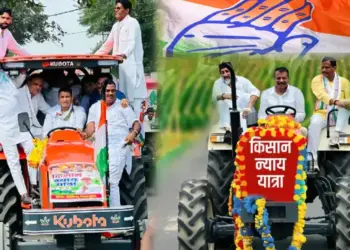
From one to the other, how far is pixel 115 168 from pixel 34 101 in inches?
59.7

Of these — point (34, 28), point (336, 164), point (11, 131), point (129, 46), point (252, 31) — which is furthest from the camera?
point (34, 28)

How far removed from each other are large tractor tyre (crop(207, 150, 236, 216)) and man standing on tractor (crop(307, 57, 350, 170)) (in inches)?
41.0

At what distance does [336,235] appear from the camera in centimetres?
1297

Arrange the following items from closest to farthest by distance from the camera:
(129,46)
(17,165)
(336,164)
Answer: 1. (17,165)
2. (336,164)
3. (129,46)

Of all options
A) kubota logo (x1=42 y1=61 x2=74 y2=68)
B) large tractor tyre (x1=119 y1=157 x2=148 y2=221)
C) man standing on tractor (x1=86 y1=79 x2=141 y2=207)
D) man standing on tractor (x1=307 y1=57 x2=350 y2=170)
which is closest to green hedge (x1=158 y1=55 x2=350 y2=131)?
man standing on tractor (x1=307 y1=57 x2=350 y2=170)

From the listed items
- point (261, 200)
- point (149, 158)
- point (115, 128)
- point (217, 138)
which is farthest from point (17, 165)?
point (149, 158)

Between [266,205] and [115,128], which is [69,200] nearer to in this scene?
[115,128]

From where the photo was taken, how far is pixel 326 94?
15227mm

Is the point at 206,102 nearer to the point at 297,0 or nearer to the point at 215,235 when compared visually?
the point at 297,0

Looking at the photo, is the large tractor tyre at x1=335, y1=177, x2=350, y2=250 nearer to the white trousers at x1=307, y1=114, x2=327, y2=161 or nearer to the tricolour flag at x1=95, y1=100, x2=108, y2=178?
the white trousers at x1=307, y1=114, x2=327, y2=161

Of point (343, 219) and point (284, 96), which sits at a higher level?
point (284, 96)

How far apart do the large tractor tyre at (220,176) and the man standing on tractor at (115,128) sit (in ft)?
3.16

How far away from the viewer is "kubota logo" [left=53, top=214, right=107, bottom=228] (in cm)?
1395

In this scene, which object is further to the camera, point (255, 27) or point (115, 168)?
point (255, 27)
